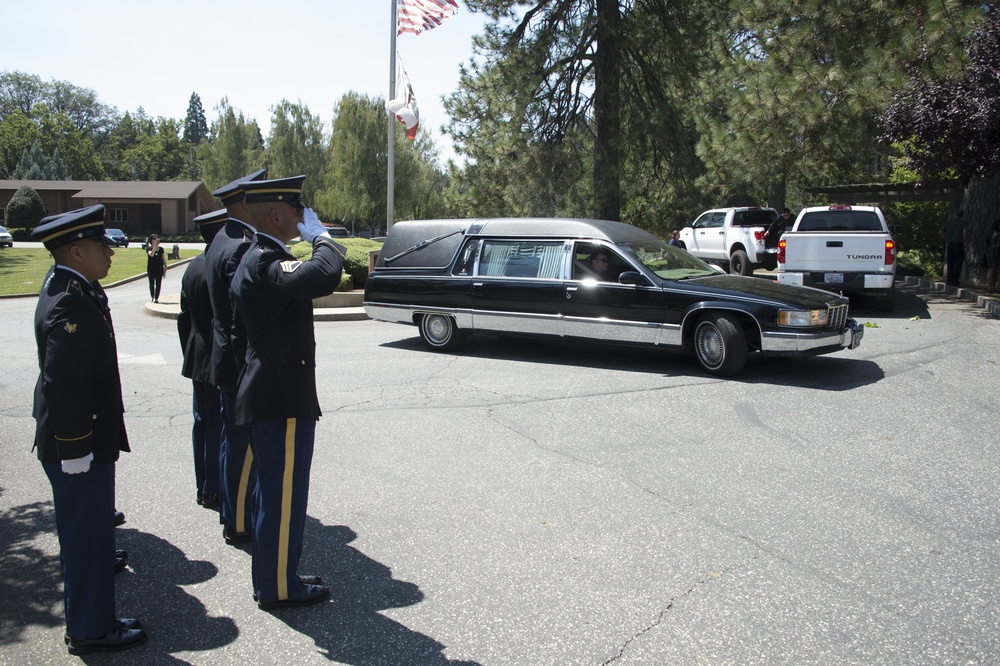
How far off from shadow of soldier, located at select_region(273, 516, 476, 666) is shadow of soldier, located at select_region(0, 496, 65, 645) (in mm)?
1116

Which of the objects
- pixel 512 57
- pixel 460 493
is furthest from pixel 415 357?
pixel 512 57

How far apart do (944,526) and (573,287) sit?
586 centimetres

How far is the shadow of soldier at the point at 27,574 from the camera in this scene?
3.78 metres

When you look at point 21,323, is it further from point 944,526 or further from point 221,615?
point 944,526

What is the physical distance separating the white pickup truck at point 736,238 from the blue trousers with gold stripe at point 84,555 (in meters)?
19.6

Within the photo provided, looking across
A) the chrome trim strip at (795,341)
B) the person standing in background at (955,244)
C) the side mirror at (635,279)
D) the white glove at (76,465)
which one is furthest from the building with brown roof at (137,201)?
the white glove at (76,465)

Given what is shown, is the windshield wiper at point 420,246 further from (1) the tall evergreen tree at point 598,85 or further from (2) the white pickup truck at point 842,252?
(1) the tall evergreen tree at point 598,85

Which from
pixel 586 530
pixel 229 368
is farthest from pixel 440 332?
pixel 229 368

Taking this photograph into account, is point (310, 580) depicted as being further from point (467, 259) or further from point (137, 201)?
point (137, 201)

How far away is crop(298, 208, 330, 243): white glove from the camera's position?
3.88 meters

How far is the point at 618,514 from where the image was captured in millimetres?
5020

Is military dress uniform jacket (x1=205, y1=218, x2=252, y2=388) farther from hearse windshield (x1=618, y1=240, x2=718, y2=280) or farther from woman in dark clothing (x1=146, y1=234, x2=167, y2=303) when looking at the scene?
woman in dark clothing (x1=146, y1=234, x2=167, y2=303)

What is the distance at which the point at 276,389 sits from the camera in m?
3.74

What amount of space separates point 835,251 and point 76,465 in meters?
13.9
